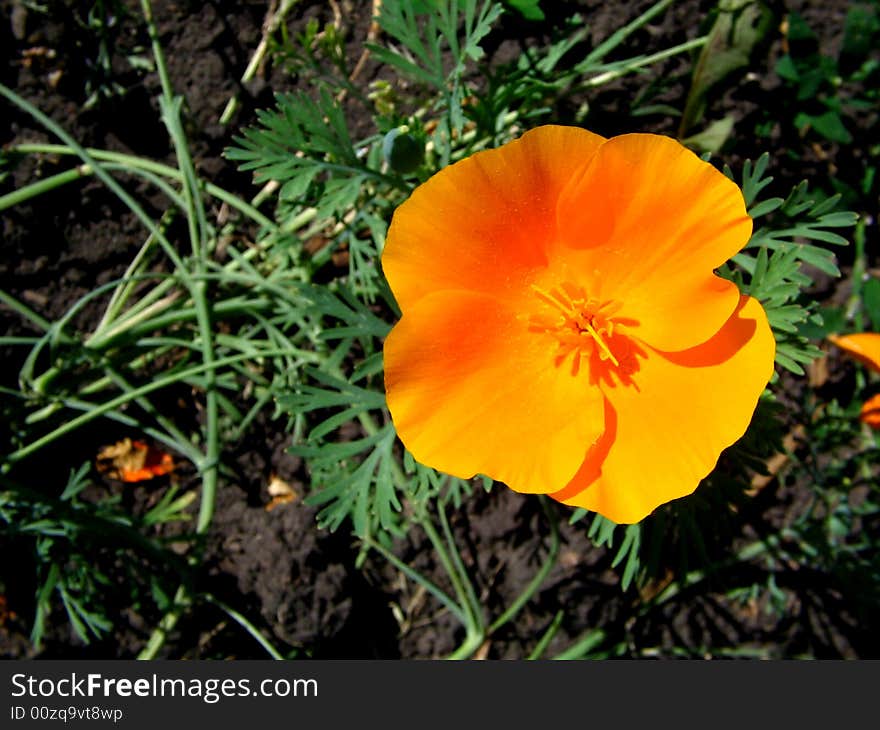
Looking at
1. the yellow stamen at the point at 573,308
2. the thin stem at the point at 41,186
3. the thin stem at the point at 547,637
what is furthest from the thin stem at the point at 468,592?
the thin stem at the point at 41,186

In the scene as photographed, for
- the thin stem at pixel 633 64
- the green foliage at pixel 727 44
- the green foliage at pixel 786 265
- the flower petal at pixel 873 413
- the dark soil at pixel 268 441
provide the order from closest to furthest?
the green foliage at pixel 786 265 → the flower petal at pixel 873 413 → the thin stem at pixel 633 64 → the green foliage at pixel 727 44 → the dark soil at pixel 268 441

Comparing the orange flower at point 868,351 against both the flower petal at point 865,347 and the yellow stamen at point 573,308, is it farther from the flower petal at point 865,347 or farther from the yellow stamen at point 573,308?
the yellow stamen at point 573,308

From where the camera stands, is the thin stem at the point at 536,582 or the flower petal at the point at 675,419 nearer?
the flower petal at the point at 675,419

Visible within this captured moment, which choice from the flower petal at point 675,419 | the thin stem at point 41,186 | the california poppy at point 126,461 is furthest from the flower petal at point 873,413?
the thin stem at point 41,186

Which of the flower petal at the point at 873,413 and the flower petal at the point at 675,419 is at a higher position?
the flower petal at the point at 675,419

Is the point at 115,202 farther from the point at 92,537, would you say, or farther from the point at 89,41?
the point at 92,537

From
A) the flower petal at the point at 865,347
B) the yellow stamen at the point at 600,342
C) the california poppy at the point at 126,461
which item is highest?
the yellow stamen at the point at 600,342

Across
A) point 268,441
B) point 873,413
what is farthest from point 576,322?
point 268,441

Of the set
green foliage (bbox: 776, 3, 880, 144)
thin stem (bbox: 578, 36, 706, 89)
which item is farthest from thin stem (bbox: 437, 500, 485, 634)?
green foliage (bbox: 776, 3, 880, 144)

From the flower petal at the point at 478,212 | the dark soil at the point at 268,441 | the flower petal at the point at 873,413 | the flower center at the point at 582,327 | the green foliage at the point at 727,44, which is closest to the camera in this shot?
the flower petal at the point at 478,212
